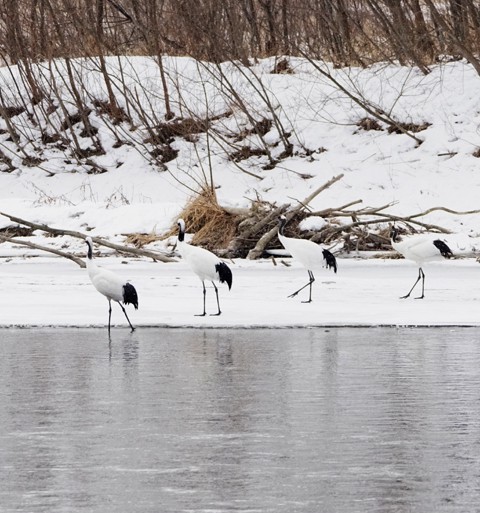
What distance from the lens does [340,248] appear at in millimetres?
21188

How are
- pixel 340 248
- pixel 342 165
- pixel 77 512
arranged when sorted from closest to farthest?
pixel 77 512, pixel 340 248, pixel 342 165

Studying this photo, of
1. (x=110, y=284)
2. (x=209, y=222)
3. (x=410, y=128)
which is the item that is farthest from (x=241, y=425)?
(x=410, y=128)

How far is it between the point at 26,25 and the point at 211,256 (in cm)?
1860

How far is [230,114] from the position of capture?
3014 centimetres

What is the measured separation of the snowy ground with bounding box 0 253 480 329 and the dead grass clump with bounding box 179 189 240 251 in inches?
49.5

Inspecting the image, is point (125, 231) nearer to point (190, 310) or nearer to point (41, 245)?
point (41, 245)

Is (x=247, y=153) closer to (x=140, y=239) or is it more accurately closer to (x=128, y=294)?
(x=140, y=239)

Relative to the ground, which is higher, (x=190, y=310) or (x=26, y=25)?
(x=26, y=25)

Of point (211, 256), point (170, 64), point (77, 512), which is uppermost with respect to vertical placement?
point (170, 64)

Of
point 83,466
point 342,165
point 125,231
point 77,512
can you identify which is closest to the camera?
point 77,512

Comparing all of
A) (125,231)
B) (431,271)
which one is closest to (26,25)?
(125,231)

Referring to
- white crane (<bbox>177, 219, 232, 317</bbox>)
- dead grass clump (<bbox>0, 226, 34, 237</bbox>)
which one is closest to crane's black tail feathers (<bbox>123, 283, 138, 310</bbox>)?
white crane (<bbox>177, 219, 232, 317</bbox>)

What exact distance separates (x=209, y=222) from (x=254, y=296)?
5.73 meters

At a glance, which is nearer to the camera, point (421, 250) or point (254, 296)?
point (254, 296)
